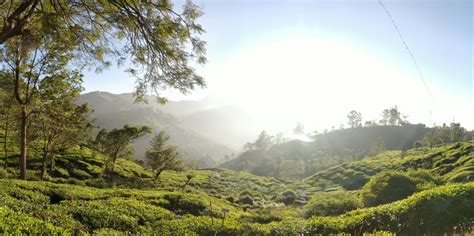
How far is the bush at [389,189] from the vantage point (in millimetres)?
25172

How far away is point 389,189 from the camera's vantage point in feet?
84.5

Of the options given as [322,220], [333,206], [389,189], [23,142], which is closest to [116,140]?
[23,142]

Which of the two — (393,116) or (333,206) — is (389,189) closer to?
(333,206)

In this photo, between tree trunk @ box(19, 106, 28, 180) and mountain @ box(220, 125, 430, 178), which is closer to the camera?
tree trunk @ box(19, 106, 28, 180)

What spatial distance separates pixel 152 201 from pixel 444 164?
54.0 m

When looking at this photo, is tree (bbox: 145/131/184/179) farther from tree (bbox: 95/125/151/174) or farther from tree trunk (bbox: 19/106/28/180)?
tree trunk (bbox: 19/106/28/180)

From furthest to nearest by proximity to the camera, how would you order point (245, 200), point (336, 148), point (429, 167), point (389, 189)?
point (336, 148) → point (429, 167) → point (245, 200) → point (389, 189)

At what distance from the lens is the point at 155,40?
10602mm

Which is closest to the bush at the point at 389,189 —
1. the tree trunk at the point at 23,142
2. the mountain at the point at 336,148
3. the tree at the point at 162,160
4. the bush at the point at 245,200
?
the bush at the point at 245,200

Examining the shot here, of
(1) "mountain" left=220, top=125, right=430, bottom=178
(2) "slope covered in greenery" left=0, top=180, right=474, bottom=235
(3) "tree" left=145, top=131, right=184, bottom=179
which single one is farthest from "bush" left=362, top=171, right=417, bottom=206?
(1) "mountain" left=220, top=125, right=430, bottom=178

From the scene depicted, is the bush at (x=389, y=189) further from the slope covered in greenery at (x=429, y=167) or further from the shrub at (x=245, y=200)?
the shrub at (x=245, y=200)

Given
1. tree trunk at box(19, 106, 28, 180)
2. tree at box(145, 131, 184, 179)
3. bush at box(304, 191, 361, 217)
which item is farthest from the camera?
tree at box(145, 131, 184, 179)

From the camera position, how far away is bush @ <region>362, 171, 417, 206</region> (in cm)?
2517

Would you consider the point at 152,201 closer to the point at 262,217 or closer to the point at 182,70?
the point at 262,217
